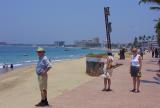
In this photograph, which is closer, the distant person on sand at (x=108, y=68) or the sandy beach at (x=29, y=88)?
the distant person on sand at (x=108, y=68)

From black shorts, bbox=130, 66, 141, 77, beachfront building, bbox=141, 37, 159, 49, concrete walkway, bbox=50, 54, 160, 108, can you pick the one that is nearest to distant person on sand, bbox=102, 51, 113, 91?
concrete walkway, bbox=50, 54, 160, 108

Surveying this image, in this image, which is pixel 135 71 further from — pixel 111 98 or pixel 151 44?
pixel 151 44

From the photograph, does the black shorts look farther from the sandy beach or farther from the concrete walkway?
the sandy beach

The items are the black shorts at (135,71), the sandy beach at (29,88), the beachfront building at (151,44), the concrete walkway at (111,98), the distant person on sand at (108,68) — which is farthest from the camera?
the beachfront building at (151,44)

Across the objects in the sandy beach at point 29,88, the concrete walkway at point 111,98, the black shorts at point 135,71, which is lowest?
the sandy beach at point 29,88

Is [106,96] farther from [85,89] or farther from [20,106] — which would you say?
[20,106]

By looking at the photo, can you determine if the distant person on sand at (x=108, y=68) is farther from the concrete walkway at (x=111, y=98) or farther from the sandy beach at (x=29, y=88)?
the sandy beach at (x=29, y=88)

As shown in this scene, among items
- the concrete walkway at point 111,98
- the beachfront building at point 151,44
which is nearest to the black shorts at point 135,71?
the concrete walkway at point 111,98

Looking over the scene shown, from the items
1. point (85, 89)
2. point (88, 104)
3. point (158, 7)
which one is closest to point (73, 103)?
point (88, 104)

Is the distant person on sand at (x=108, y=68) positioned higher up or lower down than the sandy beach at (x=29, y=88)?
higher up

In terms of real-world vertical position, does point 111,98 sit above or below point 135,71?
below

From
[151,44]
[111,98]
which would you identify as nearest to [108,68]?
[111,98]

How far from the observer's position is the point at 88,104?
1138 centimetres

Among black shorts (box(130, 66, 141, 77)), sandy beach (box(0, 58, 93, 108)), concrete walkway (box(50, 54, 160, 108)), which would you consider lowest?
sandy beach (box(0, 58, 93, 108))
